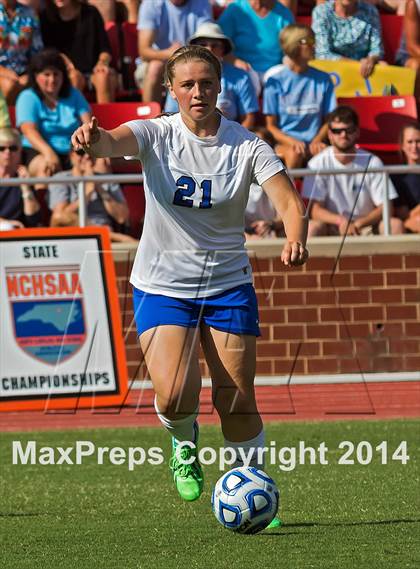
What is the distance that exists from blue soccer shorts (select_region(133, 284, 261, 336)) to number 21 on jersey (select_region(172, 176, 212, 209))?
467 mm

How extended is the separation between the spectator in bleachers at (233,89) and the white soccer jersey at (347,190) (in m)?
1.34

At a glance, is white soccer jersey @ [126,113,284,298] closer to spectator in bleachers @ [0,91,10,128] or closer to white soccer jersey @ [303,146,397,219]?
white soccer jersey @ [303,146,397,219]

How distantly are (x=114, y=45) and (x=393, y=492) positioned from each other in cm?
890

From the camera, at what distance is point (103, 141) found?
19.6ft

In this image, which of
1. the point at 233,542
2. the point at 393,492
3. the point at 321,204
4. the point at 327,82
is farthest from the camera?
the point at 327,82

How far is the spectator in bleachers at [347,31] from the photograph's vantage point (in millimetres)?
14891

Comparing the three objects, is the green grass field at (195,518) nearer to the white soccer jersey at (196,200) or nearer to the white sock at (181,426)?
the white sock at (181,426)

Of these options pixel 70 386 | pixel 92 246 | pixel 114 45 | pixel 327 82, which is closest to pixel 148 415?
pixel 70 386

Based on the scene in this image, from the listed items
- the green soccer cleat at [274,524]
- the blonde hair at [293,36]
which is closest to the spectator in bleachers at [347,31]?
the blonde hair at [293,36]

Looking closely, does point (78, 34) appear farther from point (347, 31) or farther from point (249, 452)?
point (249, 452)

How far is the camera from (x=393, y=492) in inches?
299

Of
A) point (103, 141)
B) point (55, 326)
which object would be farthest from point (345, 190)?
point (103, 141)

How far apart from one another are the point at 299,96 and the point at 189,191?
7.63 meters

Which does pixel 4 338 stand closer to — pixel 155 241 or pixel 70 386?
pixel 70 386
